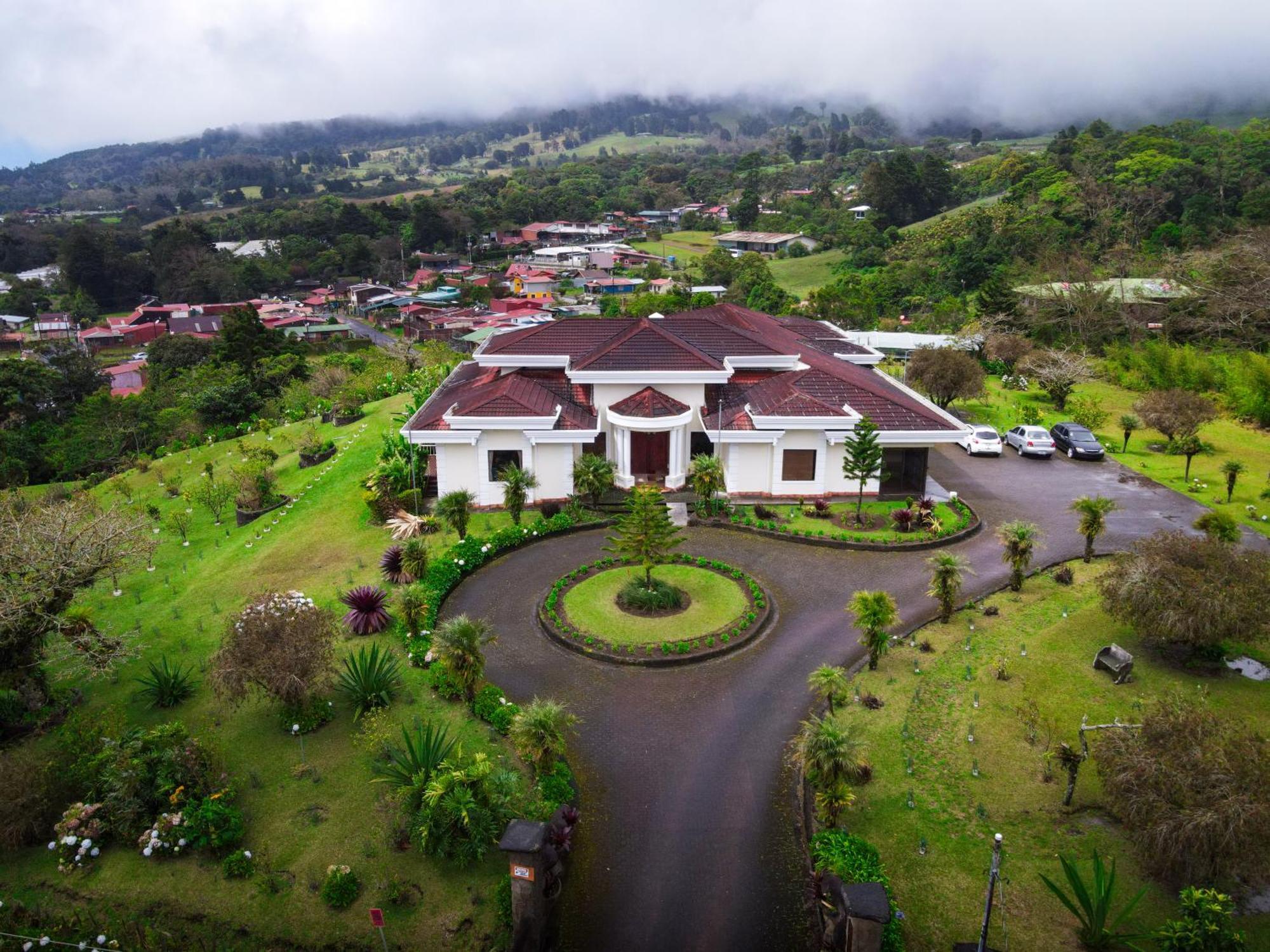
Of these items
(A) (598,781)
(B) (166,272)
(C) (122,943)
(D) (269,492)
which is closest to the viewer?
(C) (122,943)

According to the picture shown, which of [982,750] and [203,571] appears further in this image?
[203,571]

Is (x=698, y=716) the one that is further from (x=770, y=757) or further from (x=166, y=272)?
(x=166, y=272)

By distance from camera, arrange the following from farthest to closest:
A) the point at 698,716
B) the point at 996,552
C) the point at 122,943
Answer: the point at 996,552, the point at 698,716, the point at 122,943

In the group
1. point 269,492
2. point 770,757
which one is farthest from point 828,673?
point 269,492

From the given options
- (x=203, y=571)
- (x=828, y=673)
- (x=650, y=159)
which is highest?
(x=650, y=159)

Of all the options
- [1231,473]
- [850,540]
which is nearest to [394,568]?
[850,540]

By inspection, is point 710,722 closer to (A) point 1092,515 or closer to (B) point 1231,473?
(A) point 1092,515

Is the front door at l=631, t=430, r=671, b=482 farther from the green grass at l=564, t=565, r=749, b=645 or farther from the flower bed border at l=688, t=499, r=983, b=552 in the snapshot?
the green grass at l=564, t=565, r=749, b=645

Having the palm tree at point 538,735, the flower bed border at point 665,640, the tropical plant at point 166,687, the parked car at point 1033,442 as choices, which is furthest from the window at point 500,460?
the parked car at point 1033,442

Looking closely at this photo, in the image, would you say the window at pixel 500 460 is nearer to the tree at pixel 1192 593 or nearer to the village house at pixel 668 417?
the village house at pixel 668 417
